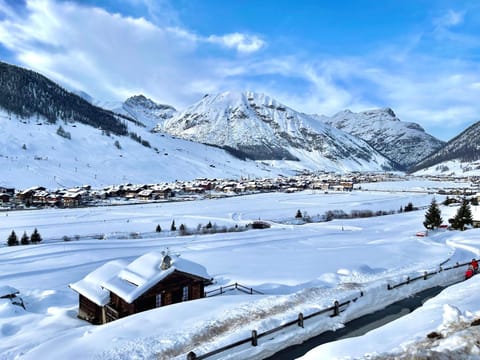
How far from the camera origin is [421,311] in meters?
13.1

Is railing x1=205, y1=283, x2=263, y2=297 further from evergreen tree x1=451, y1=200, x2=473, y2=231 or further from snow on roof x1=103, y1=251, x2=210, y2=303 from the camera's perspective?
evergreen tree x1=451, y1=200, x2=473, y2=231

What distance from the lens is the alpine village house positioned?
15.2 m

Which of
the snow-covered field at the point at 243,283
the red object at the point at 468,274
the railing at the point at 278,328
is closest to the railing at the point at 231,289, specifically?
the snow-covered field at the point at 243,283

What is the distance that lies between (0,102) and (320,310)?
707 ft

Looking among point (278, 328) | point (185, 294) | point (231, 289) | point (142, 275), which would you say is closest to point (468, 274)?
point (231, 289)

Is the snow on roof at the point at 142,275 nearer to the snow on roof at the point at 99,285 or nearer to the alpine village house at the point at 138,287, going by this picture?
the alpine village house at the point at 138,287

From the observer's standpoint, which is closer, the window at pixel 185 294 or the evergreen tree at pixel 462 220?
the window at pixel 185 294

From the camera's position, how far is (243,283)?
22.2 m

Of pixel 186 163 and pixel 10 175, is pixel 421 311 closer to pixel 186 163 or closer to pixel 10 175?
pixel 10 175

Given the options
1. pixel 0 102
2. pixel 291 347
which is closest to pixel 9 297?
pixel 291 347

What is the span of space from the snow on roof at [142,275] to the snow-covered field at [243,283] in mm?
1469

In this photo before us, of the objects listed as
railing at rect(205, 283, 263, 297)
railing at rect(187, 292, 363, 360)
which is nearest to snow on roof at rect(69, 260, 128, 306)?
railing at rect(205, 283, 263, 297)

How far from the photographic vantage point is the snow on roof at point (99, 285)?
16.1 metres

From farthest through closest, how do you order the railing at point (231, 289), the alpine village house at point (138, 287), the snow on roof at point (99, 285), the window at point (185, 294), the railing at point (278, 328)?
the railing at point (231, 289) → the window at point (185, 294) → the snow on roof at point (99, 285) → the alpine village house at point (138, 287) → the railing at point (278, 328)
